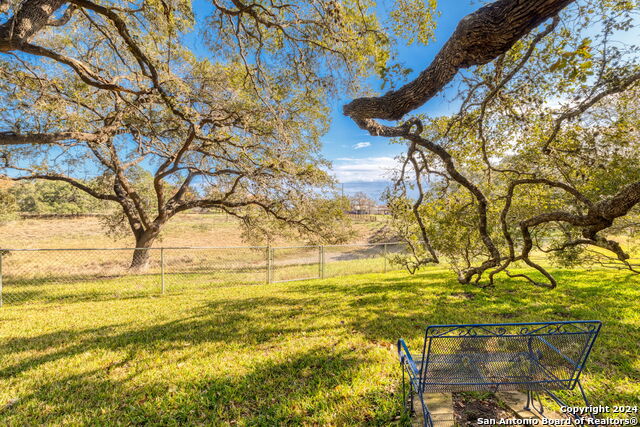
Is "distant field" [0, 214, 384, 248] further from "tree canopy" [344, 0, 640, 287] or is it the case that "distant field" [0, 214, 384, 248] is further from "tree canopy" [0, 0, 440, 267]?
"tree canopy" [344, 0, 640, 287]

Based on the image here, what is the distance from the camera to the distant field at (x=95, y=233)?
17906 mm

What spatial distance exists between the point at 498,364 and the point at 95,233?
94.9 feet

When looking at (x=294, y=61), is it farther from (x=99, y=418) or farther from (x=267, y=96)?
(x=99, y=418)

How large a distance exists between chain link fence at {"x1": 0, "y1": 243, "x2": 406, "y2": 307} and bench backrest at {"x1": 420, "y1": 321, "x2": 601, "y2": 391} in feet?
23.6

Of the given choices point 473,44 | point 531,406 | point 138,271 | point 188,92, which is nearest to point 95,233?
point 138,271

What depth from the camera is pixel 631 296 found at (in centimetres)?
642

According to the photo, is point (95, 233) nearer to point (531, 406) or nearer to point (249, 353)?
point (249, 353)

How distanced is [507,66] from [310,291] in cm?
719

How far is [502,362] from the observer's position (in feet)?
7.97

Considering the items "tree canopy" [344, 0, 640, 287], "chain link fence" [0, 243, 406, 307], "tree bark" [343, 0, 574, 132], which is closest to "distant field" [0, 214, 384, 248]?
"chain link fence" [0, 243, 406, 307]

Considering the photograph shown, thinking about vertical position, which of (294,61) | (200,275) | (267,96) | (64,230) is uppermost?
(294,61)

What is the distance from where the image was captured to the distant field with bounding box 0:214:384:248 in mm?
17906

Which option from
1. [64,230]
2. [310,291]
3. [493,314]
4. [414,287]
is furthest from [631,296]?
[64,230]

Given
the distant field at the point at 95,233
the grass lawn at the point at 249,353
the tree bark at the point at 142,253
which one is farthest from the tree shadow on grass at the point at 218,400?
the distant field at the point at 95,233
